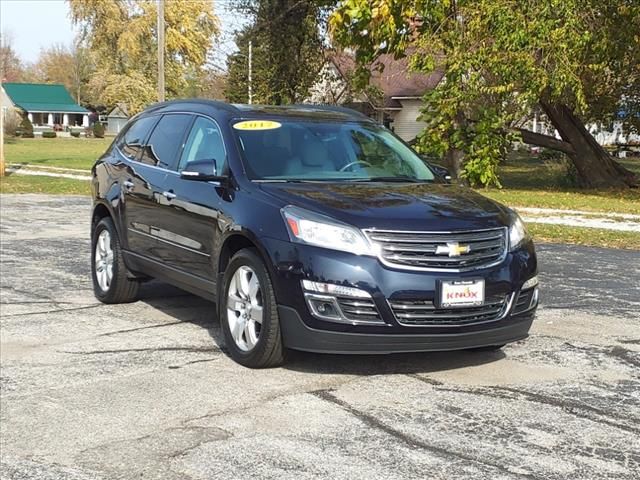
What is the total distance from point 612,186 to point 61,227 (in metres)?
17.1

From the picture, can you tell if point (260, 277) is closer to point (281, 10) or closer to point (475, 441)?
point (475, 441)

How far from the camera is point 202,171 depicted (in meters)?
6.37

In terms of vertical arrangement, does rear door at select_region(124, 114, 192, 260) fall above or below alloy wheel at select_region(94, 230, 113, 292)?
above

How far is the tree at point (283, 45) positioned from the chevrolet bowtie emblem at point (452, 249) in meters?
24.4

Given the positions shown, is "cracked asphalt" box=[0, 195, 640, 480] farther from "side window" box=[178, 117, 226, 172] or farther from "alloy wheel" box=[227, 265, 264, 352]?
"side window" box=[178, 117, 226, 172]

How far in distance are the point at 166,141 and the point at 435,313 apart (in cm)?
320

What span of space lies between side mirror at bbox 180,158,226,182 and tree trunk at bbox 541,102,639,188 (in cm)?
2126

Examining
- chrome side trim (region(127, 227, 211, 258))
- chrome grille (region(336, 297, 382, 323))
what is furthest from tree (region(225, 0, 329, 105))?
chrome grille (region(336, 297, 382, 323))

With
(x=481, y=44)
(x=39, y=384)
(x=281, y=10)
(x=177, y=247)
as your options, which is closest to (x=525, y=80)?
(x=481, y=44)

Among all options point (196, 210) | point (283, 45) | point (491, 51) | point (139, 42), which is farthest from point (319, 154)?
point (139, 42)

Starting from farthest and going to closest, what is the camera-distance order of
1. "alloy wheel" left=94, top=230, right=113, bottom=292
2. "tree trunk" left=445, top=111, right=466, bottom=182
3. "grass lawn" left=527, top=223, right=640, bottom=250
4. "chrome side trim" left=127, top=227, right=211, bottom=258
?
"tree trunk" left=445, top=111, right=466, bottom=182
"grass lawn" left=527, top=223, right=640, bottom=250
"alloy wheel" left=94, top=230, right=113, bottom=292
"chrome side trim" left=127, top=227, right=211, bottom=258

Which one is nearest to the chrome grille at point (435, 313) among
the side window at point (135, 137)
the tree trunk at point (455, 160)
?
the side window at point (135, 137)

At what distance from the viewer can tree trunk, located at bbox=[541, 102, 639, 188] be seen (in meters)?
26.3

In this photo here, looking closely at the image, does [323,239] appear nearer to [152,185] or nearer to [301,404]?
[301,404]
